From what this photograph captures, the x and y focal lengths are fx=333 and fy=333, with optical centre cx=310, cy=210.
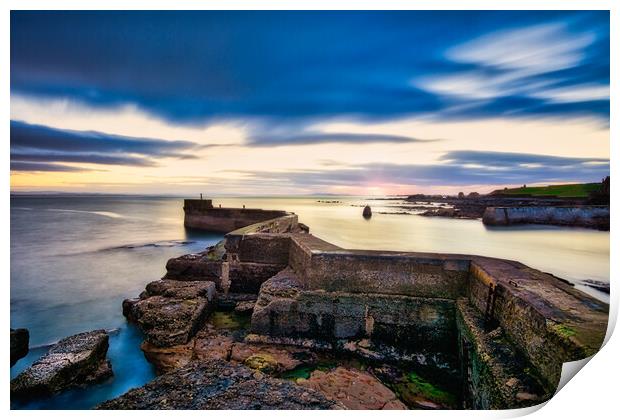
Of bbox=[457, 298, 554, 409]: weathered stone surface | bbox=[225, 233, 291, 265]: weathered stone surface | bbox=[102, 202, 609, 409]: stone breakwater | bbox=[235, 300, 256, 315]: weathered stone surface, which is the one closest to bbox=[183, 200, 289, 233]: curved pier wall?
bbox=[225, 233, 291, 265]: weathered stone surface

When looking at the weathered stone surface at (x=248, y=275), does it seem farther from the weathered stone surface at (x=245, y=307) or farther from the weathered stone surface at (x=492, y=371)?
the weathered stone surface at (x=492, y=371)

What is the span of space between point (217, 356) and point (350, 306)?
149 cm

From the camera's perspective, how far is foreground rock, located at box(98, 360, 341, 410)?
2254 millimetres

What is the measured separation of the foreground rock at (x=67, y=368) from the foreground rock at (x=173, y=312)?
485mm

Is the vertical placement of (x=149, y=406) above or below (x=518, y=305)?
below

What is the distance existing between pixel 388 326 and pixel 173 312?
98.9 inches

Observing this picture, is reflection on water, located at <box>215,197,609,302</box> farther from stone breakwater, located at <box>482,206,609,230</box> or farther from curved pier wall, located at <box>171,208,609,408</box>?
curved pier wall, located at <box>171,208,609,408</box>

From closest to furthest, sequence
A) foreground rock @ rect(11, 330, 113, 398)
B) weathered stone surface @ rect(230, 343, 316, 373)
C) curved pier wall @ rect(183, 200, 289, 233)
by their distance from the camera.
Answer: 1. foreground rock @ rect(11, 330, 113, 398)
2. weathered stone surface @ rect(230, 343, 316, 373)
3. curved pier wall @ rect(183, 200, 289, 233)

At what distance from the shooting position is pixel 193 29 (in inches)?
124

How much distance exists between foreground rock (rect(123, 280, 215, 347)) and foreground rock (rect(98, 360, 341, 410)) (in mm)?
1360

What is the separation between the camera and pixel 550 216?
31.1 ft

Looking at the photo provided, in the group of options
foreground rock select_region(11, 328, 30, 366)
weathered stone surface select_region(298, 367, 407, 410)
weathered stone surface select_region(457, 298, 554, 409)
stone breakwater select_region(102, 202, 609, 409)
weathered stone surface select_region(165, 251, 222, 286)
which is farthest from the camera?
weathered stone surface select_region(165, 251, 222, 286)
